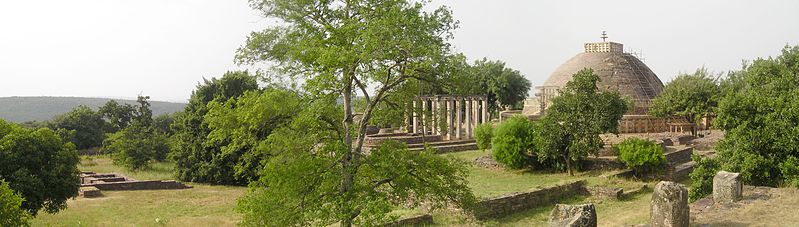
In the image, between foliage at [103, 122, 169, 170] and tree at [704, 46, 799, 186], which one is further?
foliage at [103, 122, 169, 170]

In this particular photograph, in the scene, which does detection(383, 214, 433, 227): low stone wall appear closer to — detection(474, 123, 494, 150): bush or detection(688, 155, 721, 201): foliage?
detection(688, 155, 721, 201): foliage

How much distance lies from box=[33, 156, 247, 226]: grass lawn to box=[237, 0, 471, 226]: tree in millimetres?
2711

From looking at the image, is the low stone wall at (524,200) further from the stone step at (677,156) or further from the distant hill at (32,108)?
the distant hill at (32,108)

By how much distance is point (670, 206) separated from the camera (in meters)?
10.4

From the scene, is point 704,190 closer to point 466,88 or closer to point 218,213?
point 466,88

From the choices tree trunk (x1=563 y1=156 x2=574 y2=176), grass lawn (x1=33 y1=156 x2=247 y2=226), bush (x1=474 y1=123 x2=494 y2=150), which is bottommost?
grass lawn (x1=33 y1=156 x2=247 y2=226)

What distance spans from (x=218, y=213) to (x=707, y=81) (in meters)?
28.8

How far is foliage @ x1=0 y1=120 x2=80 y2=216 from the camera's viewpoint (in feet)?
51.9

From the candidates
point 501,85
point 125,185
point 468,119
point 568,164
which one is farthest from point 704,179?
point 501,85

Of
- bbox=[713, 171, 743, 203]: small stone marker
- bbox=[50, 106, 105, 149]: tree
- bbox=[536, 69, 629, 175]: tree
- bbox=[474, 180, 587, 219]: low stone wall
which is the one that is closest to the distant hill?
bbox=[50, 106, 105, 149]: tree

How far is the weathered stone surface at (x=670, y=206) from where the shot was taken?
10.3 meters

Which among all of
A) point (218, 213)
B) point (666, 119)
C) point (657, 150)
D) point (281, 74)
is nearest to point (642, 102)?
point (666, 119)

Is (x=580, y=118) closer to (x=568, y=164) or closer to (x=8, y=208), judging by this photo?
(x=568, y=164)

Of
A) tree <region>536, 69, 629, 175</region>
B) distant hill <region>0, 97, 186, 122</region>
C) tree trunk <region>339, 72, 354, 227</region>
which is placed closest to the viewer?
tree trunk <region>339, 72, 354, 227</region>
